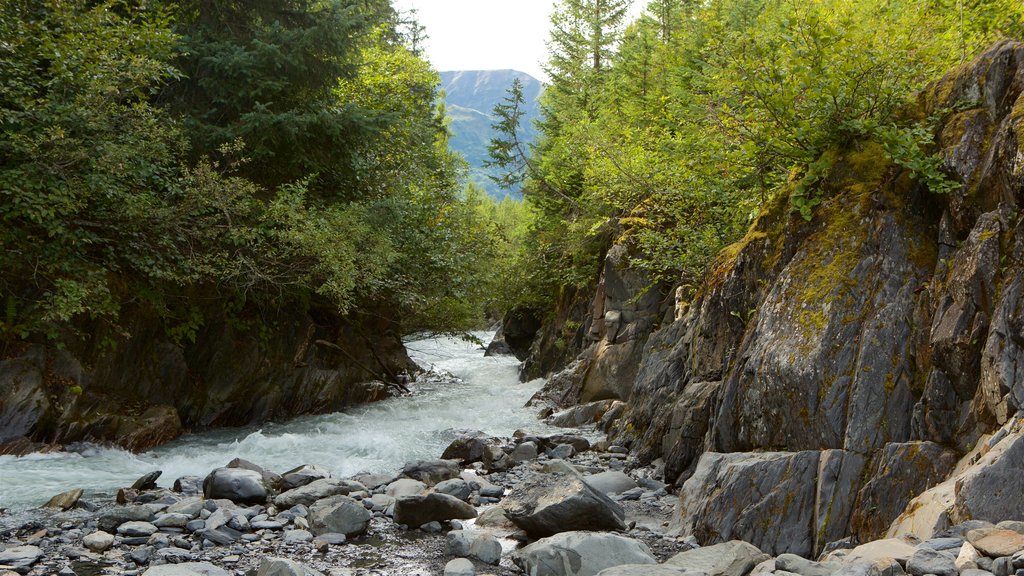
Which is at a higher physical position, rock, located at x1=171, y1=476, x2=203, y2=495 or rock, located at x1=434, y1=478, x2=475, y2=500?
rock, located at x1=434, y1=478, x2=475, y2=500

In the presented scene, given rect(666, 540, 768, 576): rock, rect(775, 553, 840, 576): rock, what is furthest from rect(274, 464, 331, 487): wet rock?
rect(775, 553, 840, 576): rock

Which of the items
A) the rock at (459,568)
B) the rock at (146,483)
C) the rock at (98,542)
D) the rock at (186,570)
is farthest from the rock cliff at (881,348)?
the rock at (146,483)

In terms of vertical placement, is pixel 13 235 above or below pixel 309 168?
below

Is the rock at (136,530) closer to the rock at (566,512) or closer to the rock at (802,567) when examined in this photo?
the rock at (566,512)

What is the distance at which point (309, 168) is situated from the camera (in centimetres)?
1612

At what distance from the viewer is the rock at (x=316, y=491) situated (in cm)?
894

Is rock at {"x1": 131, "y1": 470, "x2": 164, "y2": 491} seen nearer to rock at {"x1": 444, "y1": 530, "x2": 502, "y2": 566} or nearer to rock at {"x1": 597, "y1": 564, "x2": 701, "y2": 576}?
rock at {"x1": 444, "y1": 530, "x2": 502, "y2": 566}

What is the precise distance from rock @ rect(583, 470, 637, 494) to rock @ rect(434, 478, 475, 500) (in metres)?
1.67

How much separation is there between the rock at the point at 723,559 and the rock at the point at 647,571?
11 centimetres

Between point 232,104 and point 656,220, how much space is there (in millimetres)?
9702

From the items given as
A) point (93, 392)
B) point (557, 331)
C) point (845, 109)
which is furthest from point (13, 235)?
point (557, 331)

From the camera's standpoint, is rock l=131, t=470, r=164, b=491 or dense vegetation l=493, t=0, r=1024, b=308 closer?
dense vegetation l=493, t=0, r=1024, b=308

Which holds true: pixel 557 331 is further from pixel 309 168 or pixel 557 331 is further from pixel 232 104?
pixel 232 104

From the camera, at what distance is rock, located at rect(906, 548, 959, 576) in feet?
13.8
